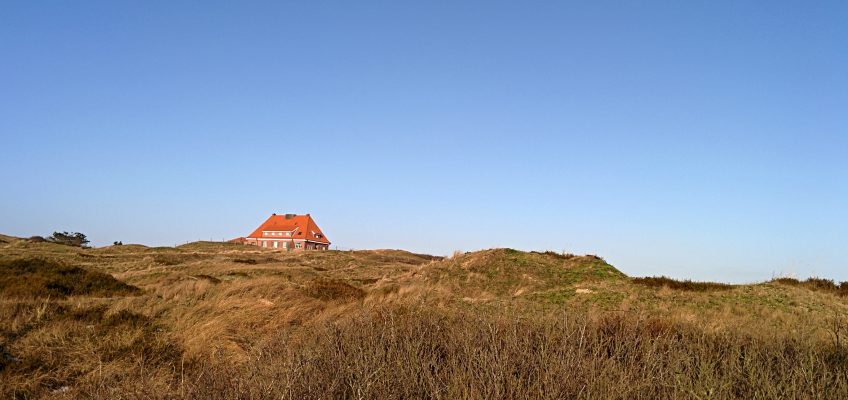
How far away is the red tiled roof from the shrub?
2562 inches

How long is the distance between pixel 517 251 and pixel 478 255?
1876 millimetres

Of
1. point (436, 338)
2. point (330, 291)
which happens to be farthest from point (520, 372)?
point (330, 291)

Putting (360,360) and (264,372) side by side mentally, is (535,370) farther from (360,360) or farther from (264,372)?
(264,372)

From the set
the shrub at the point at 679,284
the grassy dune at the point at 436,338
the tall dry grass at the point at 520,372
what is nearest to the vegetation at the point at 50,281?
the grassy dune at the point at 436,338

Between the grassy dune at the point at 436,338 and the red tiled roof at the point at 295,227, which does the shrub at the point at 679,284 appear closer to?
the grassy dune at the point at 436,338

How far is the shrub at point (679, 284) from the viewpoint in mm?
15297

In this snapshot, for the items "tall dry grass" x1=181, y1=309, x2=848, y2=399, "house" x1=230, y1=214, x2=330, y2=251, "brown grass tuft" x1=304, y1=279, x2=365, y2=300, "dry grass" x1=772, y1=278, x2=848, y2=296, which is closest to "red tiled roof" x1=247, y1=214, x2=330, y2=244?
"house" x1=230, y1=214, x2=330, y2=251

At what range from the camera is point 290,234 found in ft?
257

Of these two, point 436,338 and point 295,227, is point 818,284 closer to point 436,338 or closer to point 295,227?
point 436,338

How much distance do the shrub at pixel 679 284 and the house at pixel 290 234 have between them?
64960 mm

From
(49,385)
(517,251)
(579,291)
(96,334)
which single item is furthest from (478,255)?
(49,385)

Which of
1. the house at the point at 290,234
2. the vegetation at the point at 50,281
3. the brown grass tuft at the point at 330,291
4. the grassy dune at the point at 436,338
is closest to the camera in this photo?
the grassy dune at the point at 436,338

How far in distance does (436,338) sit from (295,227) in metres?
75.5

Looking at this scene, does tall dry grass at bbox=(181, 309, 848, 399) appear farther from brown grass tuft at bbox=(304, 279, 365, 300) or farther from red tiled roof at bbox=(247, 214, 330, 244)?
red tiled roof at bbox=(247, 214, 330, 244)
